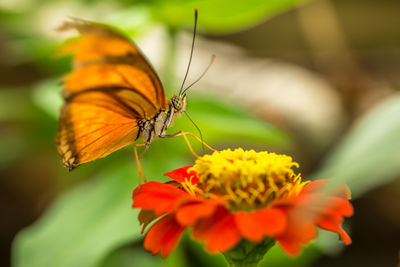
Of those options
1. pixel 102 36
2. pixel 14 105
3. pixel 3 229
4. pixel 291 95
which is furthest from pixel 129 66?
pixel 3 229

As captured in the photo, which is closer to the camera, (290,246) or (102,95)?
(290,246)

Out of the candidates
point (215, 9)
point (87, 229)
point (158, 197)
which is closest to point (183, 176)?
point (158, 197)

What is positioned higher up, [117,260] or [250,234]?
[250,234]

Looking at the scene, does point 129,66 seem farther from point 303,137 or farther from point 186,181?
point 303,137

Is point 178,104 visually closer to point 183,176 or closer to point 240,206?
point 183,176

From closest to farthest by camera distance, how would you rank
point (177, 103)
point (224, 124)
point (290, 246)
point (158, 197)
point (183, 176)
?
point (290, 246), point (158, 197), point (183, 176), point (177, 103), point (224, 124)

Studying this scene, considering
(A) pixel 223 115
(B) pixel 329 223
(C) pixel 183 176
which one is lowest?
(A) pixel 223 115
